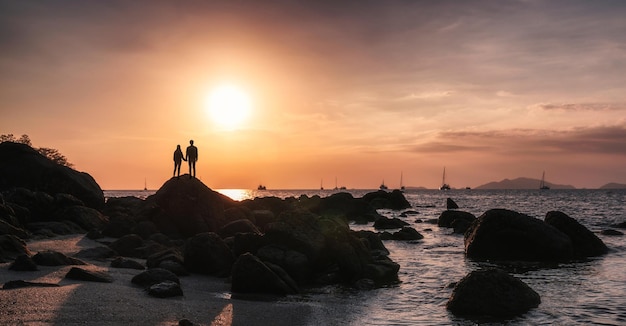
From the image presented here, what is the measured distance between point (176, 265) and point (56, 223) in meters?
11.3

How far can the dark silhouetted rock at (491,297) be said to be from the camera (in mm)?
14039

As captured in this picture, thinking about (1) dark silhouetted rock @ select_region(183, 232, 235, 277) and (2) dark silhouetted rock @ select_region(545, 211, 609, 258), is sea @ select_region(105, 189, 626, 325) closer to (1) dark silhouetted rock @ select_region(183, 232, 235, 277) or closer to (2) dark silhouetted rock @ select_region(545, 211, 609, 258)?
(2) dark silhouetted rock @ select_region(545, 211, 609, 258)

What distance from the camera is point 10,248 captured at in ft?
53.7

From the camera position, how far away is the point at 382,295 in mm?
17125

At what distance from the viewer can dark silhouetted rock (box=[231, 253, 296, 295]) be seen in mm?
16312

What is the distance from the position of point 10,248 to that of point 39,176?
2113cm

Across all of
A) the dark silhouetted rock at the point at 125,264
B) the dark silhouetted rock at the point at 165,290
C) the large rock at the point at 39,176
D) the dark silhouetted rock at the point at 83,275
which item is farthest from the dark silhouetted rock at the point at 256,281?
the large rock at the point at 39,176

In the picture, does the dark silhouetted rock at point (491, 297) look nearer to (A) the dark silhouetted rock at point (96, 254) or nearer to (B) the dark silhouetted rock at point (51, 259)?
(B) the dark silhouetted rock at point (51, 259)

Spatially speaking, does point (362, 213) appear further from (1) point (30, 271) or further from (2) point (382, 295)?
(1) point (30, 271)

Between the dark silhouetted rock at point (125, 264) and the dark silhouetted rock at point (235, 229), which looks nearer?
the dark silhouetted rock at point (125, 264)

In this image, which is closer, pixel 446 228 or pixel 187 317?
pixel 187 317

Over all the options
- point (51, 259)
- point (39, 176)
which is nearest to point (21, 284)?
point (51, 259)

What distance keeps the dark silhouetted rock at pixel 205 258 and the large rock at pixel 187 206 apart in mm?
8425

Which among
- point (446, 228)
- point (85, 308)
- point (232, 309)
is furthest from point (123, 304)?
point (446, 228)
